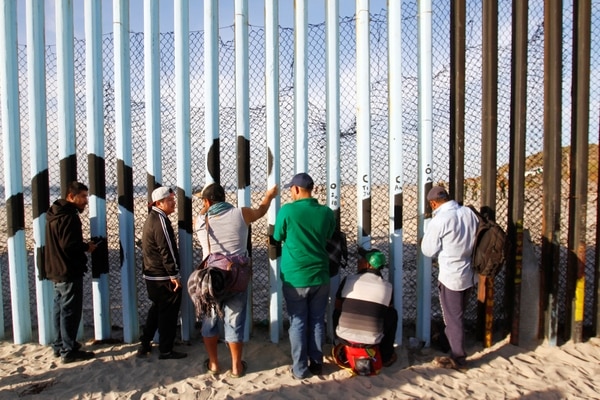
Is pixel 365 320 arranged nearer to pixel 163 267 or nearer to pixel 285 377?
pixel 285 377

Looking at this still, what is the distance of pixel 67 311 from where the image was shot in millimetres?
3814

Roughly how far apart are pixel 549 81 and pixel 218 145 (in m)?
3.12

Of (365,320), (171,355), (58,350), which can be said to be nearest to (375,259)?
(365,320)

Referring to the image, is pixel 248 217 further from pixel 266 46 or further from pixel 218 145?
pixel 266 46

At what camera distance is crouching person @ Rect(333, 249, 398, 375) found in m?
3.60

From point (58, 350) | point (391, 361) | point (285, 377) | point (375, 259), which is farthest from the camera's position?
point (58, 350)

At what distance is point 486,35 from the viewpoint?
160 inches

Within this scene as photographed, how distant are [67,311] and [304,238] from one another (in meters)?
2.16

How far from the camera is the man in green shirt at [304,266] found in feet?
11.6

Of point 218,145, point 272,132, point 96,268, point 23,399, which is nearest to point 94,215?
point 96,268

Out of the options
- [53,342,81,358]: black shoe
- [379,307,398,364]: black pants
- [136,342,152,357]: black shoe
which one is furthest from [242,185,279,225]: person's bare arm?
[53,342,81,358]: black shoe

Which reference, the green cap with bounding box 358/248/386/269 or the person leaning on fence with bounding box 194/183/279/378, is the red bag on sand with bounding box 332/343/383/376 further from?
the person leaning on fence with bounding box 194/183/279/378

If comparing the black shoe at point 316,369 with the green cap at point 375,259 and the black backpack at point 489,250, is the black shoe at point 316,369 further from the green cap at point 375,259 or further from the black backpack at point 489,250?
the black backpack at point 489,250

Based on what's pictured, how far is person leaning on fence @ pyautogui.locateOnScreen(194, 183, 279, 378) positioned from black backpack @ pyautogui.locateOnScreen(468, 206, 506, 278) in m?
1.93
